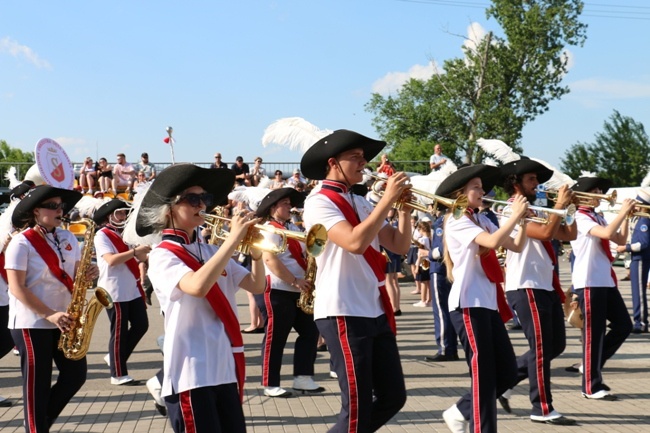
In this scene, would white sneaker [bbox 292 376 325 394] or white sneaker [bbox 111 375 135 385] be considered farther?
white sneaker [bbox 111 375 135 385]

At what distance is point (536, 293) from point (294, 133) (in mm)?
3298

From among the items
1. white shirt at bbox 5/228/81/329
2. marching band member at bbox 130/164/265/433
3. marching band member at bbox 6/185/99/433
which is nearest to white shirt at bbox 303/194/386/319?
marching band member at bbox 130/164/265/433

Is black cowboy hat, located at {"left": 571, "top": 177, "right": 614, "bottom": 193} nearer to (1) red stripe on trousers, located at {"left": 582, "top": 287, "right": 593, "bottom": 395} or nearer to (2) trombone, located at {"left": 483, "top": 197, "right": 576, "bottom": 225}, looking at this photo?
(1) red stripe on trousers, located at {"left": 582, "top": 287, "right": 593, "bottom": 395}

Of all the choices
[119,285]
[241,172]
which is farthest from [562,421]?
[241,172]

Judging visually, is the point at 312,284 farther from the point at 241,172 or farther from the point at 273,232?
the point at 241,172

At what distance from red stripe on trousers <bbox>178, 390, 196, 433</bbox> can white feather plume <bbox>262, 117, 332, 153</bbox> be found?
15.3ft

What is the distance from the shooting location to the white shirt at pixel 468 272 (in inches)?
241

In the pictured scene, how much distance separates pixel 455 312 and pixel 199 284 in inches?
104

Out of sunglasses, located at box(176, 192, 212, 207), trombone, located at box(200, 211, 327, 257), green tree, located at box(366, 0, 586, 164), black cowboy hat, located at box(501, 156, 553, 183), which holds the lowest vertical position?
trombone, located at box(200, 211, 327, 257)

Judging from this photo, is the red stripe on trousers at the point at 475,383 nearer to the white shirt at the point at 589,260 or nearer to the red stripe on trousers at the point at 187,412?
the red stripe on trousers at the point at 187,412

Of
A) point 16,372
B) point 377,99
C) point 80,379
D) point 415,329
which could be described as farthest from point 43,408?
point 377,99

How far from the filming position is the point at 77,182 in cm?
2808

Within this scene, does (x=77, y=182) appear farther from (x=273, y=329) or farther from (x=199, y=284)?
(x=199, y=284)

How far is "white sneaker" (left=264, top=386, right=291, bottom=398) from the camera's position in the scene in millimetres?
8648
